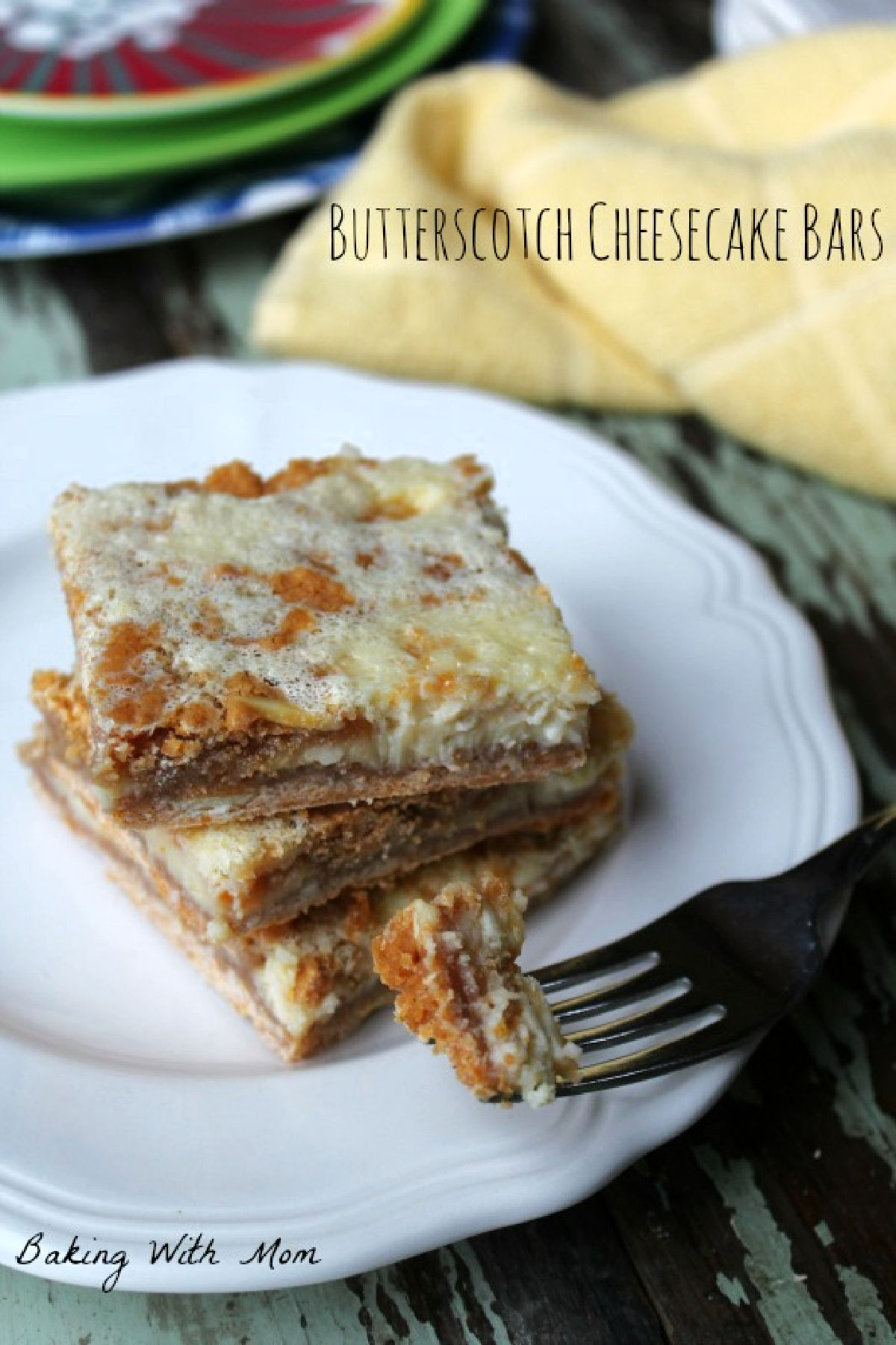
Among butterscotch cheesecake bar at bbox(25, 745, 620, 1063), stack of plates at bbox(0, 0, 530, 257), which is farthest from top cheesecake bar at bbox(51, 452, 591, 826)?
stack of plates at bbox(0, 0, 530, 257)

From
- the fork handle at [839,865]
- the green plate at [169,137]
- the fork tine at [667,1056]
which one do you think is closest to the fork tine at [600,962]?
the fork tine at [667,1056]

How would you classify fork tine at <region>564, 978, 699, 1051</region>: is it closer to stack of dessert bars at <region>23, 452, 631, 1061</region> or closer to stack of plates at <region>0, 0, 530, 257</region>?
stack of dessert bars at <region>23, 452, 631, 1061</region>

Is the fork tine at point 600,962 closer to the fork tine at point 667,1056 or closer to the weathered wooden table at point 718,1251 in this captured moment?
the fork tine at point 667,1056

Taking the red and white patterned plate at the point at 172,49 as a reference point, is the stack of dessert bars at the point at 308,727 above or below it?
below

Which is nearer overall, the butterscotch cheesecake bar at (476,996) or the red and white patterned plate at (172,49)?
the butterscotch cheesecake bar at (476,996)

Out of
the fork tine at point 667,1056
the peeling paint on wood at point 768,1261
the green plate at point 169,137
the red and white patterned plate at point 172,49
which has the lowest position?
the peeling paint on wood at point 768,1261

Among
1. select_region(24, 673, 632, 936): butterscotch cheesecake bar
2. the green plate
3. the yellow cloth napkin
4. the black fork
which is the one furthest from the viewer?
the green plate

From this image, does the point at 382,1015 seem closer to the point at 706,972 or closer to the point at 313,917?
the point at 313,917
